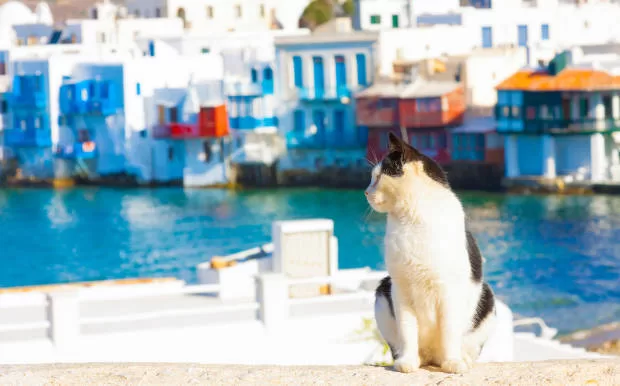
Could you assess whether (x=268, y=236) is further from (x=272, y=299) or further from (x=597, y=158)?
(x=272, y=299)

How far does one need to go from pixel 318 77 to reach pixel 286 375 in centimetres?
5253

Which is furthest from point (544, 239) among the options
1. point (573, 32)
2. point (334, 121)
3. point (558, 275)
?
point (573, 32)

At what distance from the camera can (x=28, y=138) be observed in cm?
6150

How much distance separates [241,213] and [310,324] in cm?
3804

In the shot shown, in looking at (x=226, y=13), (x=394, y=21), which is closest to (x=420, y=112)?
(x=394, y=21)

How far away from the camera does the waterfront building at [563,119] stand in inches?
1940

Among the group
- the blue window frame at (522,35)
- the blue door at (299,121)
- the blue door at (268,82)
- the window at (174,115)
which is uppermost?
the blue window frame at (522,35)

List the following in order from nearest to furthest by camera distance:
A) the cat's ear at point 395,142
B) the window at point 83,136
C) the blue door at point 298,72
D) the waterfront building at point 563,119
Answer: the cat's ear at point 395,142 → the waterfront building at point 563,119 → the blue door at point 298,72 → the window at point 83,136

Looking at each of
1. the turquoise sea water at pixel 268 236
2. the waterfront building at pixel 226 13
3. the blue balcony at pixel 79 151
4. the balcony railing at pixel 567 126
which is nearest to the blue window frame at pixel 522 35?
the turquoise sea water at pixel 268 236

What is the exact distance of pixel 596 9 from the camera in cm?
6619

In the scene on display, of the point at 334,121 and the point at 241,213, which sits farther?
the point at 334,121

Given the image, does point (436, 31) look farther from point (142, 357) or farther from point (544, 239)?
point (142, 357)

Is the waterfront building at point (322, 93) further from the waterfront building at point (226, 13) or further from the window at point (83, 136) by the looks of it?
the waterfront building at point (226, 13)

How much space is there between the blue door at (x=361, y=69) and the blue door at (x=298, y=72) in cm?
225
